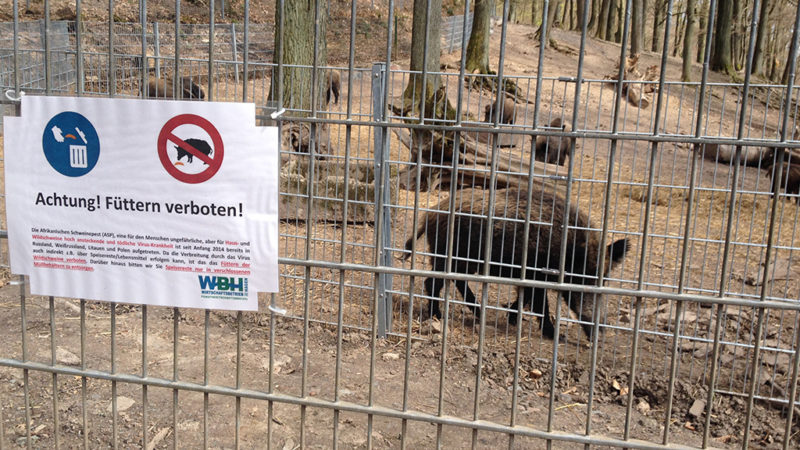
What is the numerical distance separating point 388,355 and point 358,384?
2.26 ft

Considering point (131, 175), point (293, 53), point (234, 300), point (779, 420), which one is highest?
point (293, 53)

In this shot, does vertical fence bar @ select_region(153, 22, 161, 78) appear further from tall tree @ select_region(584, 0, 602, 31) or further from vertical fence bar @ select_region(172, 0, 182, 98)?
tall tree @ select_region(584, 0, 602, 31)

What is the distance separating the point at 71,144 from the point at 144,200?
43 centimetres

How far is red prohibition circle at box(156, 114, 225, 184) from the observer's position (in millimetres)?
3189

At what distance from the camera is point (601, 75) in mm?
25375

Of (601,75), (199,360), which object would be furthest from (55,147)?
(601,75)

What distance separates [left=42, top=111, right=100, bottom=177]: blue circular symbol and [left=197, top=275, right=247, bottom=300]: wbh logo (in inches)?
29.2

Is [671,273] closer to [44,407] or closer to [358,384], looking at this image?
[358,384]

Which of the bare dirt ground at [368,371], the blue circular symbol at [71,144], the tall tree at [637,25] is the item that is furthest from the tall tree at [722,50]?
the blue circular symbol at [71,144]

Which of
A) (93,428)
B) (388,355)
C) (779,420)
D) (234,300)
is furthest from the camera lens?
(388,355)

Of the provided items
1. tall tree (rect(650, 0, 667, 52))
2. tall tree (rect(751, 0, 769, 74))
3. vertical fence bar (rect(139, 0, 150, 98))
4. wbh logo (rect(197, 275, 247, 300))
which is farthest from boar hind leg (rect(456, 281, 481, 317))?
tall tree (rect(650, 0, 667, 52))

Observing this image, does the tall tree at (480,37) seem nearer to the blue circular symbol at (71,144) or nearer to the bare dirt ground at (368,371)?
the bare dirt ground at (368,371)

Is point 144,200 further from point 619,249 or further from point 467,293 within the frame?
point 619,249

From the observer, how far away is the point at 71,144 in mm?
3314
